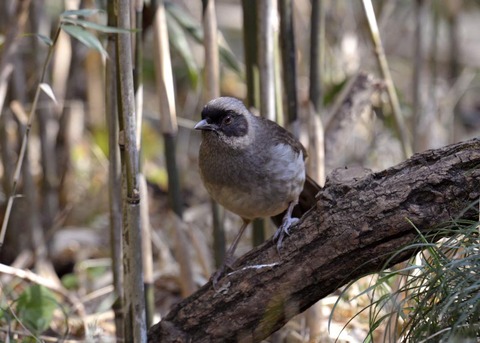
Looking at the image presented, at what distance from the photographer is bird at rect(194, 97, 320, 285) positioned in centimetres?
334

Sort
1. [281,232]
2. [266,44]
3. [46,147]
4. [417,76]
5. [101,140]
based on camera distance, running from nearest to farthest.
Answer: [281,232] < [266,44] < [417,76] < [46,147] < [101,140]

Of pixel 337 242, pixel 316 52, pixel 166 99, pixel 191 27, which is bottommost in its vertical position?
pixel 337 242

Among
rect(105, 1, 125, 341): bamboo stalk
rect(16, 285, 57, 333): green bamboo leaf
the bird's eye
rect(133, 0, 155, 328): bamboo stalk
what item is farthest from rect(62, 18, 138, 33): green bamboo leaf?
rect(16, 285, 57, 333): green bamboo leaf

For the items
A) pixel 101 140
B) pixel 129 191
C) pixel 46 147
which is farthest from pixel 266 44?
pixel 101 140

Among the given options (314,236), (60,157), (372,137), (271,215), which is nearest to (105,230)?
(60,157)

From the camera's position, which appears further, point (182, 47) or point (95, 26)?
point (182, 47)

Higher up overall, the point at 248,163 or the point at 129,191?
the point at 248,163

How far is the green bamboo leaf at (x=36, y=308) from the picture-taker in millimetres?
3414

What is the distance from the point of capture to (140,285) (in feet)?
9.64

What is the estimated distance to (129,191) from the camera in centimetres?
281

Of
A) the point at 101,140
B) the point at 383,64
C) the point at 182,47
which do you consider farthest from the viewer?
the point at 101,140

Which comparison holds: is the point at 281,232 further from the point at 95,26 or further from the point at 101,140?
the point at 101,140

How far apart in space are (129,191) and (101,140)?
3.21 m

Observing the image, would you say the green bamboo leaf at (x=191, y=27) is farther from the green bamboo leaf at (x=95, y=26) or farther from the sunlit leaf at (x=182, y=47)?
the green bamboo leaf at (x=95, y=26)
